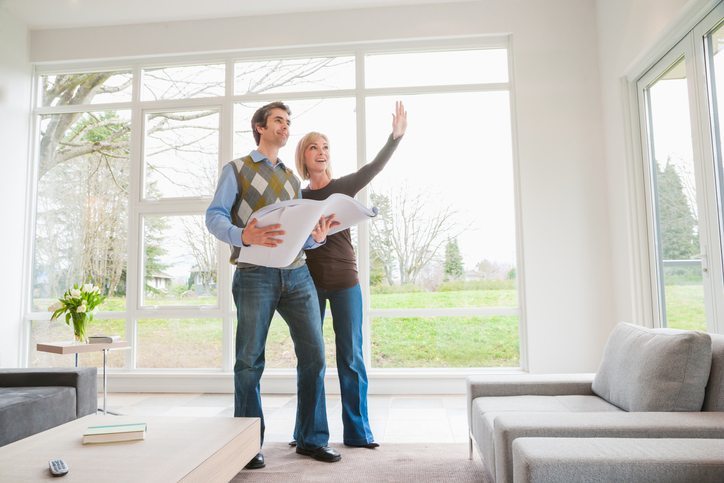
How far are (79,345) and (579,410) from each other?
2.93 m

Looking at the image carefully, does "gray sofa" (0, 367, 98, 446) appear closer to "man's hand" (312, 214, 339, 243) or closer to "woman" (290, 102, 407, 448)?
"woman" (290, 102, 407, 448)

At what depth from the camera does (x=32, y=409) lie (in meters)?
2.25

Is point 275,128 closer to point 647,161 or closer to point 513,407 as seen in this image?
point 513,407

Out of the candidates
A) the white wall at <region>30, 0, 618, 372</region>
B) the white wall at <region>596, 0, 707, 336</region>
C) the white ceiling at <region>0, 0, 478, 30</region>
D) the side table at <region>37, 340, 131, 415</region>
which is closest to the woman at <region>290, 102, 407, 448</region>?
the side table at <region>37, 340, 131, 415</region>

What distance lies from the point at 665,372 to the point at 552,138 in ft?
8.97

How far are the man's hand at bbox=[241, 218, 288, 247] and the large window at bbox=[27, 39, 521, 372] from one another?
2172 mm

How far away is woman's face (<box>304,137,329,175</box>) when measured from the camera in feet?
8.38

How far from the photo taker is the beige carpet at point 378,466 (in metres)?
2.07

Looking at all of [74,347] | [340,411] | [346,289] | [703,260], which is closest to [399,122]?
[346,289]

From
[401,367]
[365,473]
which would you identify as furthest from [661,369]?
[401,367]

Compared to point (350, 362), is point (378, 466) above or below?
below

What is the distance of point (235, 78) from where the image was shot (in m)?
4.35

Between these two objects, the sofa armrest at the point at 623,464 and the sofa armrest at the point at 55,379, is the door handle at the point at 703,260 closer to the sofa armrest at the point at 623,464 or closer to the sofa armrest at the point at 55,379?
the sofa armrest at the point at 623,464

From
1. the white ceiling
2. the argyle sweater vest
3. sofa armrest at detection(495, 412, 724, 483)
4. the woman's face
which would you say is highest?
the white ceiling
